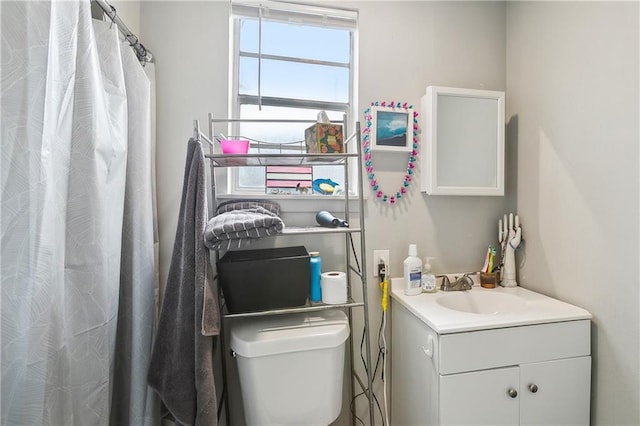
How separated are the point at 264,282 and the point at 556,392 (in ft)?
3.76

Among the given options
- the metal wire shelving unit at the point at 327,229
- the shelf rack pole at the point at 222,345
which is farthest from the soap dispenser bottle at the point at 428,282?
the shelf rack pole at the point at 222,345

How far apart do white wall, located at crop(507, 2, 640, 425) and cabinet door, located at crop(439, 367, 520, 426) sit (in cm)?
39

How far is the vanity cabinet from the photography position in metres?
0.97

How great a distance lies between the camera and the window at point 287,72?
138 centimetres

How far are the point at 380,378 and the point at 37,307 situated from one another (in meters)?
1.36

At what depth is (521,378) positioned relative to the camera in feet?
3.35

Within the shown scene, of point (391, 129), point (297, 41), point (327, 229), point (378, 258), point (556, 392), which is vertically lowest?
point (556, 392)

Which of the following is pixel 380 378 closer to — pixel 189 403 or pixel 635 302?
pixel 189 403

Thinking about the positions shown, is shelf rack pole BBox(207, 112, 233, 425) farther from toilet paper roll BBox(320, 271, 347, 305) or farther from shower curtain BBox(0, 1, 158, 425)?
toilet paper roll BBox(320, 271, 347, 305)

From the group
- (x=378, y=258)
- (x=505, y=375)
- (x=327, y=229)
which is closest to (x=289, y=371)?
(x=327, y=229)

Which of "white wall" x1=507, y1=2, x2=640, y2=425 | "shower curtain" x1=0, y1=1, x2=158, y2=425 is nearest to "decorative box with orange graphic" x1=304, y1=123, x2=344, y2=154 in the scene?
"shower curtain" x1=0, y1=1, x2=158, y2=425

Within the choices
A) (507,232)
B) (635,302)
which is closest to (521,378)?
(635,302)

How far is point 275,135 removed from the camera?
4.66ft

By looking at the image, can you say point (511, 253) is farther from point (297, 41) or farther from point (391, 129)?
point (297, 41)
